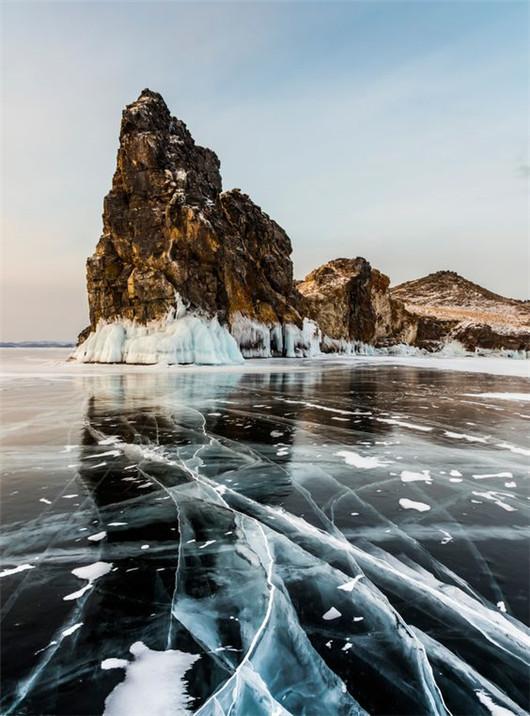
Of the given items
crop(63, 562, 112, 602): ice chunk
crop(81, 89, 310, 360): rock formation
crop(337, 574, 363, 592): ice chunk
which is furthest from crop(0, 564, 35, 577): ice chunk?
crop(81, 89, 310, 360): rock formation

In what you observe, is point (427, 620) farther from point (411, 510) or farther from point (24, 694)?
point (24, 694)

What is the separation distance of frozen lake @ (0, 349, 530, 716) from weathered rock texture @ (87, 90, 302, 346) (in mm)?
30972

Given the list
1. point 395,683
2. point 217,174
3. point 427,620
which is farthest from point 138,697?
point 217,174

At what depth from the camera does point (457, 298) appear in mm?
152750

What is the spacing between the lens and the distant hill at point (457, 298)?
425 feet

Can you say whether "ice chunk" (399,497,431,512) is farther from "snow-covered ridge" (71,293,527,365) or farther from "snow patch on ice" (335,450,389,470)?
"snow-covered ridge" (71,293,527,365)

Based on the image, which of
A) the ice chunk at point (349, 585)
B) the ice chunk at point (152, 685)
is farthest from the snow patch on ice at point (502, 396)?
the ice chunk at point (152, 685)

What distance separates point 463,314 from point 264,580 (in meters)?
A: 132

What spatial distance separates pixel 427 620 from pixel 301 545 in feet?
3.49

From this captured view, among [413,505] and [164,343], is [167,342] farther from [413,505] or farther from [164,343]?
[413,505]

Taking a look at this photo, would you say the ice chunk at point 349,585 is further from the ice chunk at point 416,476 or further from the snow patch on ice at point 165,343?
the snow patch on ice at point 165,343

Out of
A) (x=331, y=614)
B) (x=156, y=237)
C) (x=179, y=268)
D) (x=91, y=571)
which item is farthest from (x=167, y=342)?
(x=331, y=614)

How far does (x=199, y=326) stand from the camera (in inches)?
1319

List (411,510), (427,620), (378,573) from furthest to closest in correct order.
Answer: (411,510), (378,573), (427,620)
